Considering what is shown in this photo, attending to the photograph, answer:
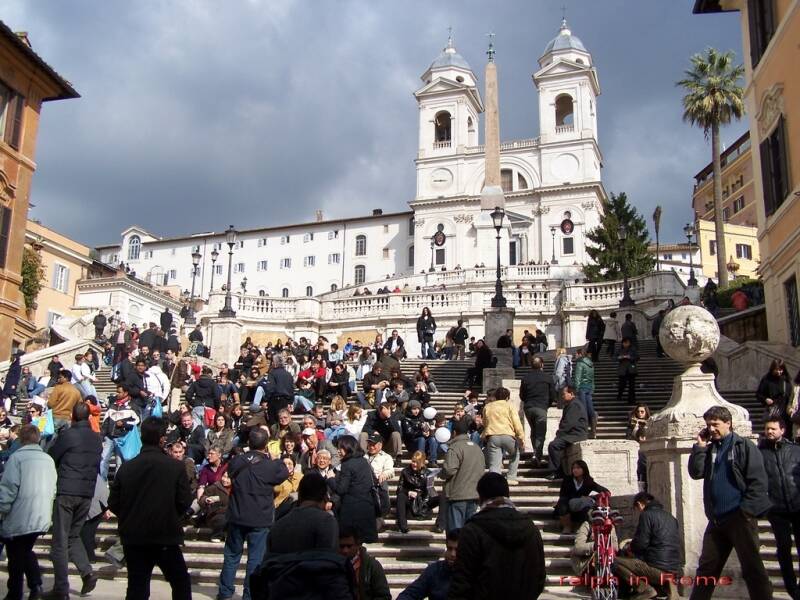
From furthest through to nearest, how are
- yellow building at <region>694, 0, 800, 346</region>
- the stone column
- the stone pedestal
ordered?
1. the stone pedestal
2. yellow building at <region>694, 0, 800, 346</region>
3. the stone column

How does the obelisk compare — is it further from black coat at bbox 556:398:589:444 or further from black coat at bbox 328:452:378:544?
black coat at bbox 328:452:378:544

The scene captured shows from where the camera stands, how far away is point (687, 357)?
32.6 feet

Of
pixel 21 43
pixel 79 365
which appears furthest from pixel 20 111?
pixel 79 365

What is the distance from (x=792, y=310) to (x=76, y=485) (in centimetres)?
1676

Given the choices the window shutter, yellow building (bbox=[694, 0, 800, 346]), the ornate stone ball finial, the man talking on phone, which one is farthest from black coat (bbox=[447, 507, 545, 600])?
the window shutter

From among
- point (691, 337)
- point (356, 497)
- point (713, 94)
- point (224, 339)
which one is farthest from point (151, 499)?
point (713, 94)

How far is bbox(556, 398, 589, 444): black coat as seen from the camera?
12539 millimetres

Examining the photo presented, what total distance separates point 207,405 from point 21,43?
16.5 metres

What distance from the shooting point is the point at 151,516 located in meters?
6.93

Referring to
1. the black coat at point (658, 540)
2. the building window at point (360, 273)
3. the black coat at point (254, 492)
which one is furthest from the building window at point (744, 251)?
A: the black coat at point (254, 492)

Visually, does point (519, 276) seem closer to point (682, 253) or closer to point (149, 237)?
point (682, 253)

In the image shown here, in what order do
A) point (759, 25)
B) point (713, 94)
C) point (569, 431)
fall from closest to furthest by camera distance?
point (569, 431) < point (759, 25) < point (713, 94)

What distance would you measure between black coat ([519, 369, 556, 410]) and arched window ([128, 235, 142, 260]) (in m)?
88.4

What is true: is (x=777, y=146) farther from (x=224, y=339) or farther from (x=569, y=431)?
(x=224, y=339)
